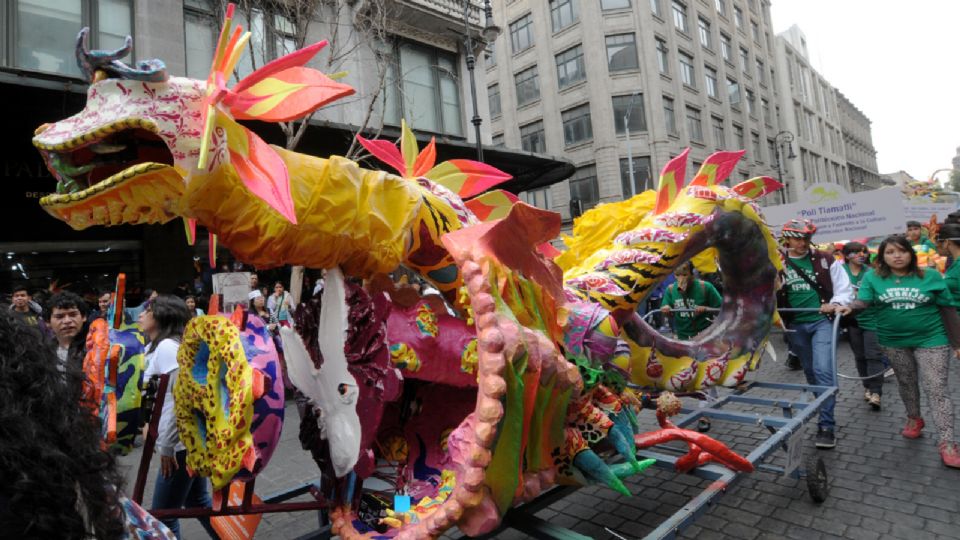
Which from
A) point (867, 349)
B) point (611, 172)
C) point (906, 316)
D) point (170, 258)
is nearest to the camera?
point (906, 316)

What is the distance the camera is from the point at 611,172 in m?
20.9

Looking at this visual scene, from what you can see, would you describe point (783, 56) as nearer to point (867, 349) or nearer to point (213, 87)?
point (867, 349)

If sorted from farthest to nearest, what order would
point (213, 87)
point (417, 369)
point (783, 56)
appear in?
1. point (783, 56)
2. point (417, 369)
3. point (213, 87)

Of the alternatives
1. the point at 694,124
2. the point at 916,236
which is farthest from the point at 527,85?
the point at 916,236

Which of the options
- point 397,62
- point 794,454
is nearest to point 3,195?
point 397,62

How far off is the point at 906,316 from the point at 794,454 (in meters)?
1.65

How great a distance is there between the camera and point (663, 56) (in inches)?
903

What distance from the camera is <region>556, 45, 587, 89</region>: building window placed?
22.5 meters

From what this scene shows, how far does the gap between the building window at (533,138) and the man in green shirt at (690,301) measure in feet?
62.9

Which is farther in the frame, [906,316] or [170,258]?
[170,258]

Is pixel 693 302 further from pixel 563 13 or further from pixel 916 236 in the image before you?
pixel 563 13

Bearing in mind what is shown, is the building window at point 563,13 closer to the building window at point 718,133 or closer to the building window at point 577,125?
the building window at point 577,125

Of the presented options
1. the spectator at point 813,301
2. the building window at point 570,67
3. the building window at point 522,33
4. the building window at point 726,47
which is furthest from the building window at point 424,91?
the building window at point 726,47

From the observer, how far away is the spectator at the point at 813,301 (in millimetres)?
4098
